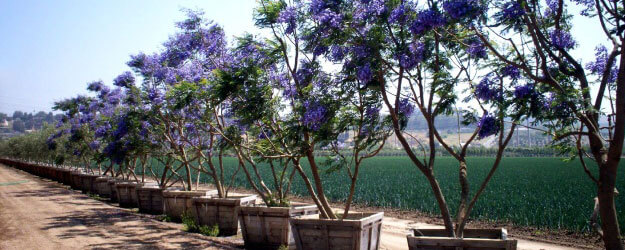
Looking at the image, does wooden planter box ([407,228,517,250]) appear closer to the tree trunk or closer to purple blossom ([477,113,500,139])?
the tree trunk

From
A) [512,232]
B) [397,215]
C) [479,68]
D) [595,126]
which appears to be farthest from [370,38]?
[397,215]

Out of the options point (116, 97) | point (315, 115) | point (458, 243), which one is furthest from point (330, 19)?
point (116, 97)

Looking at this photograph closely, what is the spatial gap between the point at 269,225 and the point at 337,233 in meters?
2.43

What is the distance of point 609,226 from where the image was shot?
5.71 m

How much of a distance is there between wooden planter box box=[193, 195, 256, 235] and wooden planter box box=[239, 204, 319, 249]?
58.9 inches

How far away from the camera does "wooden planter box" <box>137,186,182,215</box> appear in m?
16.5

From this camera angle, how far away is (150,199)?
656 inches

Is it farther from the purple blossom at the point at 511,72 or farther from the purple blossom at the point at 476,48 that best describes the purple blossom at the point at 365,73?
the purple blossom at the point at 511,72

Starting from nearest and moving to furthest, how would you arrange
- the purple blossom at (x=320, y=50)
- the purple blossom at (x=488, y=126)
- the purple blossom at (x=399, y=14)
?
the purple blossom at (x=488, y=126) → the purple blossom at (x=399, y=14) → the purple blossom at (x=320, y=50)

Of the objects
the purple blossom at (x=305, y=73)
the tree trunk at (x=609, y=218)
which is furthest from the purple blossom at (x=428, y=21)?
the purple blossom at (x=305, y=73)

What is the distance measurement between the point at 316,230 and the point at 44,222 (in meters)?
9.82

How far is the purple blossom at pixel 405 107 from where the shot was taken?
312 inches

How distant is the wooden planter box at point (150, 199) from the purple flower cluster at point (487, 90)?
498 inches

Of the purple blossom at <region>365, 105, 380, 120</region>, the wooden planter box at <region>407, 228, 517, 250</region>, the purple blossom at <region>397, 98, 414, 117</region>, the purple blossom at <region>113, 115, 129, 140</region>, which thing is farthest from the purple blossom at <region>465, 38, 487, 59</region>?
the purple blossom at <region>113, 115, 129, 140</region>
